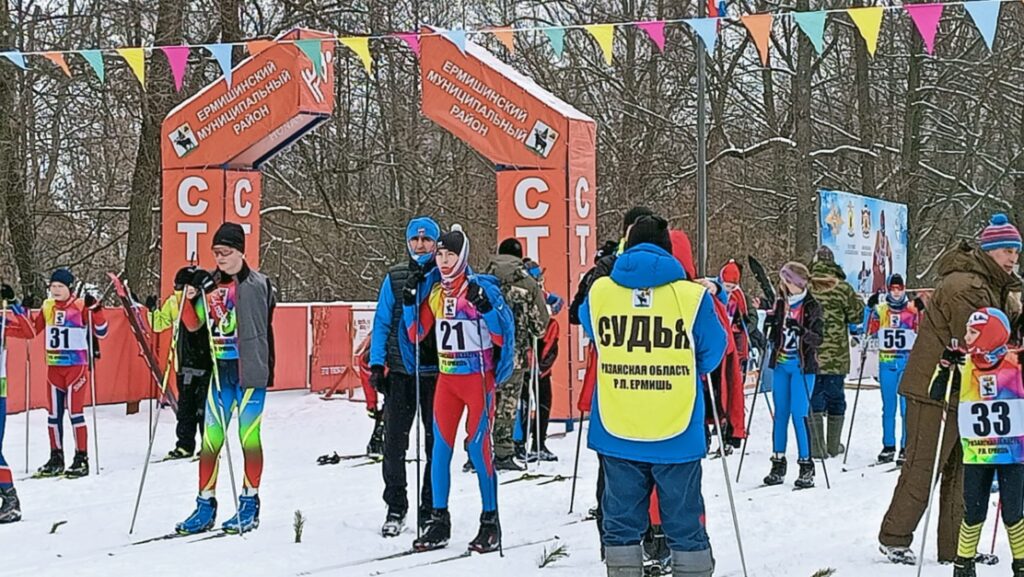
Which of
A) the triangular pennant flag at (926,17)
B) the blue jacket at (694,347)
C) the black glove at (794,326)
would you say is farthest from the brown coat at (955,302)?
the triangular pennant flag at (926,17)

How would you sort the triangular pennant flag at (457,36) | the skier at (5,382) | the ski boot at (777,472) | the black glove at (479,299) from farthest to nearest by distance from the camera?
the triangular pennant flag at (457,36) < the ski boot at (777,472) < the skier at (5,382) < the black glove at (479,299)

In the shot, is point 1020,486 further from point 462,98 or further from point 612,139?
Result: point 612,139

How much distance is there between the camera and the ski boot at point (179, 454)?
1185 cm

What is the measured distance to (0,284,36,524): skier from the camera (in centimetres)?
823

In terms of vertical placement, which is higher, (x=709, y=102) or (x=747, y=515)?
(x=709, y=102)

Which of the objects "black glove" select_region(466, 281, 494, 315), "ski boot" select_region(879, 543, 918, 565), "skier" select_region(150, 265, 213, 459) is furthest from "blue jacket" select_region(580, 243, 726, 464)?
"skier" select_region(150, 265, 213, 459)

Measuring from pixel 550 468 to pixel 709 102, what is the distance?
21.6 m

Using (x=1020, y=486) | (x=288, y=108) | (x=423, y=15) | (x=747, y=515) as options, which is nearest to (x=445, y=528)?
(x=747, y=515)

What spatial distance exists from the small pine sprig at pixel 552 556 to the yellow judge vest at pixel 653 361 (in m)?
1.86

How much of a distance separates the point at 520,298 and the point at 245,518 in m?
3.14

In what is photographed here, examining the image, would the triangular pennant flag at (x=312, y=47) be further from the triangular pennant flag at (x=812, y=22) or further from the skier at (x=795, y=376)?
the skier at (x=795, y=376)

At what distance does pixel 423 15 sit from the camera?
2764cm

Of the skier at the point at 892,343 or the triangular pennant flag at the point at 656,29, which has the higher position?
the triangular pennant flag at the point at 656,29

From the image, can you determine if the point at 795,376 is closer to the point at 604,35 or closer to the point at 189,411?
the point at 604,35
